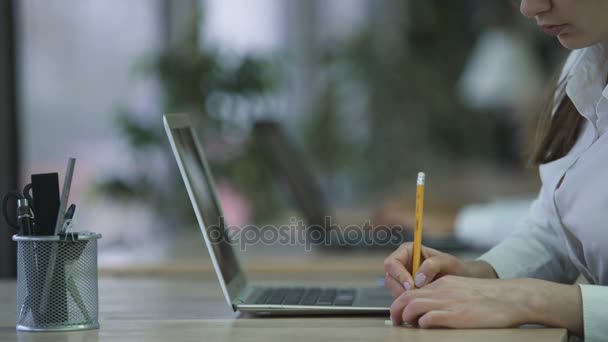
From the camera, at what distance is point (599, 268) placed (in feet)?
4.93

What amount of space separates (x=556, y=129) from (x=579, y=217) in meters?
0.21

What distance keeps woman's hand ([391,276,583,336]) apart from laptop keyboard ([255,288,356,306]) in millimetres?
253

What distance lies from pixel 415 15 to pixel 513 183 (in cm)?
168

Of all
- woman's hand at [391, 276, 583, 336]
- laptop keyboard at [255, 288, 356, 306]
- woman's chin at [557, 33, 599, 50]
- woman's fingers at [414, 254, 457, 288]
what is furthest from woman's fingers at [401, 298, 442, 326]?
woman's chin at [557, 33, 599, 50]

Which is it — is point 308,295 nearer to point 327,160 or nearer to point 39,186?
point 39,186

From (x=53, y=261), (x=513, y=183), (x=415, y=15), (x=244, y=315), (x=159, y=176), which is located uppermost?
(x=53, y=261)

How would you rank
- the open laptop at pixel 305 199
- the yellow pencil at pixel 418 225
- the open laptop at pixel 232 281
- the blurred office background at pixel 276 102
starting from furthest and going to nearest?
the blurred office background at pixel 276 102, the open laptop at pixel 305 199, the open laptop at pixel 232 281, the yellow pencil at pixel 418 225

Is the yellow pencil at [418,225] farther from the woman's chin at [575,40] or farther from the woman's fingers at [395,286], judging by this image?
the woman's chin at [575,40]

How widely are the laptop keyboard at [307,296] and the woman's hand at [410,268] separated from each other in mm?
121

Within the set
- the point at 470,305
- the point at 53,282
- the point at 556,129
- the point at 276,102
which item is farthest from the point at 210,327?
the point at 276,102

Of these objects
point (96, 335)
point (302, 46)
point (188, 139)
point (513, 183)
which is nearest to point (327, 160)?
point (302, 46)

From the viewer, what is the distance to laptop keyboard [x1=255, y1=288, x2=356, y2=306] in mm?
1572

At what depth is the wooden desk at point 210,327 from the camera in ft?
4.14

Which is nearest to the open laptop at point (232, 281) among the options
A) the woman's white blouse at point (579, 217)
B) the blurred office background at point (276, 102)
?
the woman's white blouse at point (579, 217)
